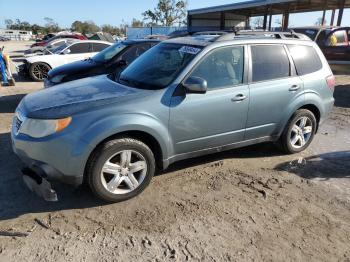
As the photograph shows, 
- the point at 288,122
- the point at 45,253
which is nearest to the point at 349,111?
the point at 288,122

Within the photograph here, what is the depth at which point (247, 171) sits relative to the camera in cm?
476

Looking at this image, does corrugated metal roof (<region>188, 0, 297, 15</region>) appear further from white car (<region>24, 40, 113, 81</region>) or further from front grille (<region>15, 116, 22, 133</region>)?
front grille (<region>15, 116, 22, 133</region>)

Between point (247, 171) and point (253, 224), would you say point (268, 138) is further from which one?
point (253, 224)

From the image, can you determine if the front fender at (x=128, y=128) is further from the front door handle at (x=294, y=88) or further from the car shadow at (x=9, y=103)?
the car shadow at (x=9, y=103)

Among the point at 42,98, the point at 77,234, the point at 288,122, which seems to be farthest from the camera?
the point at 288,122

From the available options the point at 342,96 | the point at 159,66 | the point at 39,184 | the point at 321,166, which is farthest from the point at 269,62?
the point at 342,96

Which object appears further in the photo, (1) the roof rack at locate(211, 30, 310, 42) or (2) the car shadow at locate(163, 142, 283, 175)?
(2) the car shadow at locate(163, 142, 283, 175)

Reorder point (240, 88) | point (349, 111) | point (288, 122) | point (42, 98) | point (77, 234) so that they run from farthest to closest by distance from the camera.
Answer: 1. point (349, 111)
2. point (288, 122)
3. point (240, 88)
4. point (42, 98)
5. point (77, 234)

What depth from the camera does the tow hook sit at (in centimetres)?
345

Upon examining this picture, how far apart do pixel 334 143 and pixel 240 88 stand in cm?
246

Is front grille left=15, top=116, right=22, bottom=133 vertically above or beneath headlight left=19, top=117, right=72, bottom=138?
beneath

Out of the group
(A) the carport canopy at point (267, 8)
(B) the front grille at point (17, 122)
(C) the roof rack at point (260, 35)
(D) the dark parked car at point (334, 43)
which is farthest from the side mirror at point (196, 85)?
(A) the carport canopy at point (267, 8)

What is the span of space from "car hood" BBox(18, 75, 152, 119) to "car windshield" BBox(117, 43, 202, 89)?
0.20 metres

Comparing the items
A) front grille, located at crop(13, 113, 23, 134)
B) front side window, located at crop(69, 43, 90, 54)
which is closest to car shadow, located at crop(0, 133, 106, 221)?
front grille, located at crop(13, 113, 23, 134)
